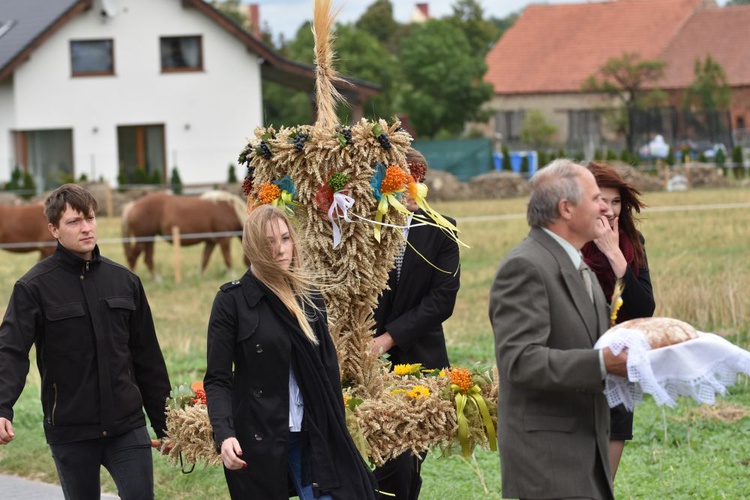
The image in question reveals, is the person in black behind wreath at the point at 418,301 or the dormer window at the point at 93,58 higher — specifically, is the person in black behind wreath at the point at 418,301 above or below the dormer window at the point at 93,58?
below

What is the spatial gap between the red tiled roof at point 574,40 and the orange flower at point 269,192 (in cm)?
6119

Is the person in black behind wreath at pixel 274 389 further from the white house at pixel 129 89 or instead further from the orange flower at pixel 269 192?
the white house at pixel 129 89

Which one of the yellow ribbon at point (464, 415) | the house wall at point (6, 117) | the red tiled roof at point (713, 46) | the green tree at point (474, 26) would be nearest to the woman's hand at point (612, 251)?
the yellow ribbon at point (464, 415)

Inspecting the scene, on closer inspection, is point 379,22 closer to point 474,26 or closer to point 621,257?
point 474,26

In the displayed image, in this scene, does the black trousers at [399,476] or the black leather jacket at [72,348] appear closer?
the black leather jacket at [72,348]

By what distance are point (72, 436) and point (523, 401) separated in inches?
86.5

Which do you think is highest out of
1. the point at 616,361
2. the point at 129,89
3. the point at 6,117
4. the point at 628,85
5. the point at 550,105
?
the point at 628,85

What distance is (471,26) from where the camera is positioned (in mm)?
84812

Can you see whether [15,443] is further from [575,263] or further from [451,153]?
[451,153]

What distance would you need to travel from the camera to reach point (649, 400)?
10070mm

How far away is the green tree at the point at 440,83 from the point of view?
6116cm

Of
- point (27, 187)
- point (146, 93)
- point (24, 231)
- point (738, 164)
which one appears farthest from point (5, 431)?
point (738, 164)

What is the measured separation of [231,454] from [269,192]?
1.39m

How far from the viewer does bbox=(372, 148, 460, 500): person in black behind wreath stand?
6.49m
